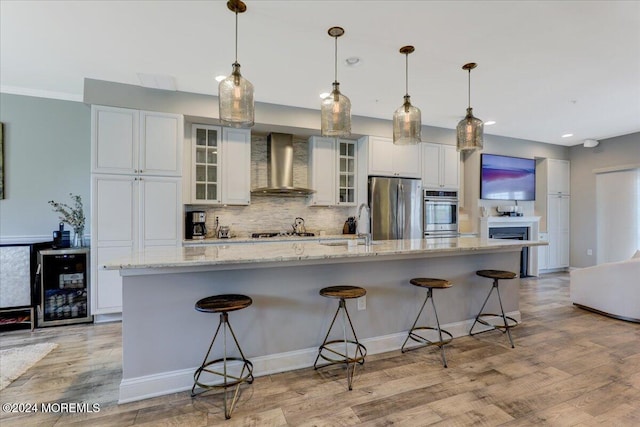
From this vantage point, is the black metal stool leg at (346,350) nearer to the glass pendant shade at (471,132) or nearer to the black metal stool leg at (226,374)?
the black metal stool leg at (226,374)

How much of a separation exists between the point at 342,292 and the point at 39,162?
13.7ft

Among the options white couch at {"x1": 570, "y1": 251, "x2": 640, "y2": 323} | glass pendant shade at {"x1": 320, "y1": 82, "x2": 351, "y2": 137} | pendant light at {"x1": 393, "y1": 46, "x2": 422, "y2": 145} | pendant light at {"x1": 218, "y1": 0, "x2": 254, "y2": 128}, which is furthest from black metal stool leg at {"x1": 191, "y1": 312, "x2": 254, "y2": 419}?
white couch at {"x1": 570, "y1": 251, "x2": 640, "y2": 323}

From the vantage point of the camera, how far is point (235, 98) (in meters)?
2.09

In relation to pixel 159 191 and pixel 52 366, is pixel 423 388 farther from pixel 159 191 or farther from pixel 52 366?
pixel 159 191

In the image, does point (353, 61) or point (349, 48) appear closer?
point (349, 48)

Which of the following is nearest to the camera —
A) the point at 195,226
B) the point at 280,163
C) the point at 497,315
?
the point at 497,315

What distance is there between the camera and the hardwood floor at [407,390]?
6.08ft

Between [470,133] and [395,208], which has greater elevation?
[470,133]

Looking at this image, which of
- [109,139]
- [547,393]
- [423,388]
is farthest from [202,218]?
[547,393]

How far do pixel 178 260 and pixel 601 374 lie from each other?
3268mm

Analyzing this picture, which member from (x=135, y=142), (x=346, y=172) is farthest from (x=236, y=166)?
(x=346, y=172)

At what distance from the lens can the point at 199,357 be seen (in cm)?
Answer: 221

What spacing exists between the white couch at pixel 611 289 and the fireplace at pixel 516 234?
1666 millimetres

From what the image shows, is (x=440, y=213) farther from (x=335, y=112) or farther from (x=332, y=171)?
(x=335, y=112)
